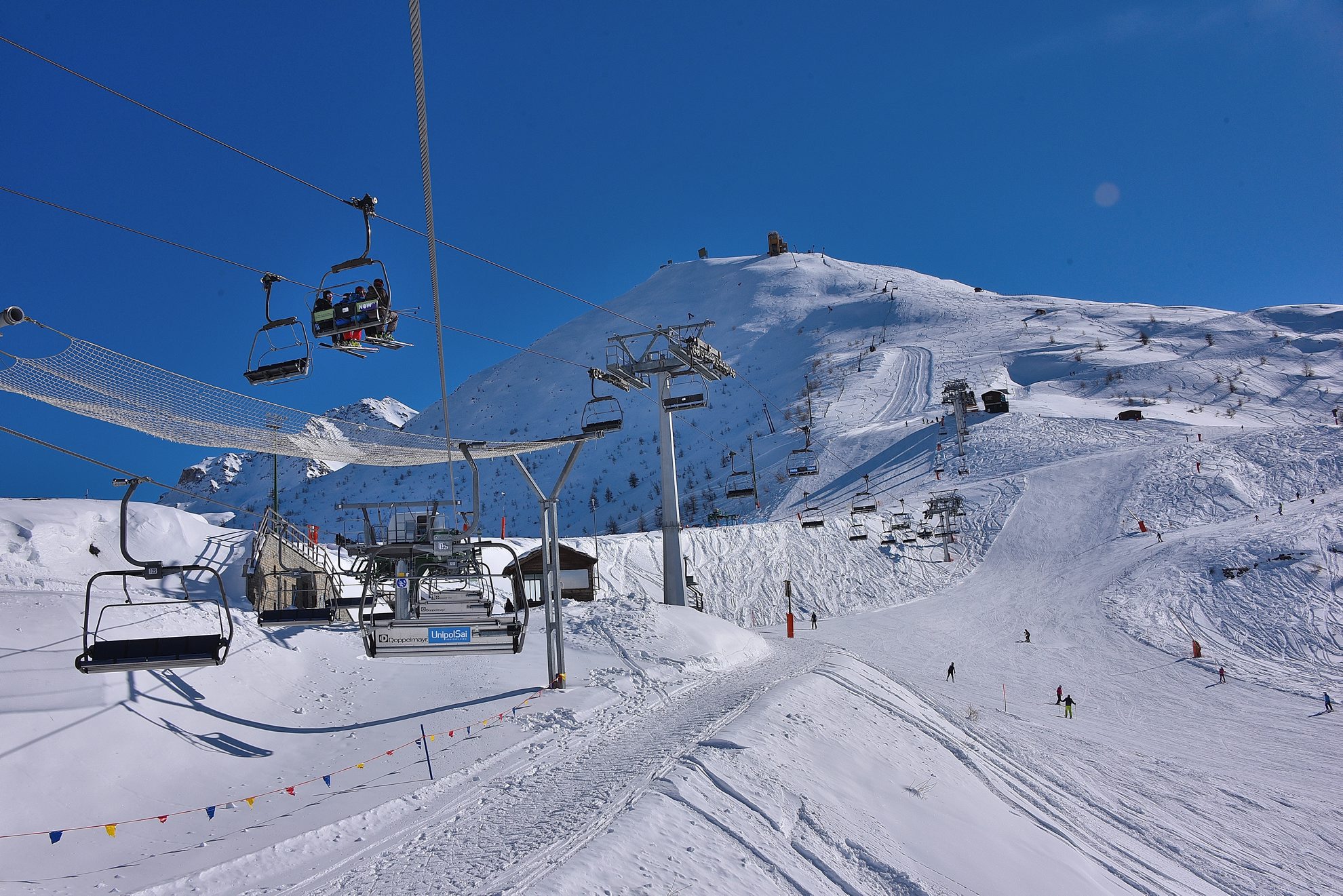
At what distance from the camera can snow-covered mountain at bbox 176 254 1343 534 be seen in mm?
71875

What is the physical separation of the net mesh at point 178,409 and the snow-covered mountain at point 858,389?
4852cm

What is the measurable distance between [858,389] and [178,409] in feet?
281

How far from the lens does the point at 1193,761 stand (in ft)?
68.9

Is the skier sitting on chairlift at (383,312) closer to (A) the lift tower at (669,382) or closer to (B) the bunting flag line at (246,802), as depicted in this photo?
(B) the bunting flag line at (246,802)

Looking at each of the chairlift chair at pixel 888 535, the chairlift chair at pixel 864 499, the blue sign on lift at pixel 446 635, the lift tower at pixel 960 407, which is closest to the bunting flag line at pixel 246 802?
the blue sign on lift at pixel 446 635

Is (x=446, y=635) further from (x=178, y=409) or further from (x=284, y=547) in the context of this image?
(x=284, y=547)

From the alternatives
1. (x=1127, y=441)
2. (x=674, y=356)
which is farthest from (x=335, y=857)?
(x=1127, y=441)

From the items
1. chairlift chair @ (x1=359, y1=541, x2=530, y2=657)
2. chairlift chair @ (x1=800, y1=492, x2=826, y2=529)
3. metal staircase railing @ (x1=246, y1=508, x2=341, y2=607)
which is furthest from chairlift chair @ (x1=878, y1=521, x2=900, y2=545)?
chairlift chair @ (x1=359, y1=541, x2=530, y2=657)

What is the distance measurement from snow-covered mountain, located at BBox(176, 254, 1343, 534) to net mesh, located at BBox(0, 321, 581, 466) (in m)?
48.5

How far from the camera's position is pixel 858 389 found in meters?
92.9

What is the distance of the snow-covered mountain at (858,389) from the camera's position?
71.9 meters

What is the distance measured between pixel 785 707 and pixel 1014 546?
127ft

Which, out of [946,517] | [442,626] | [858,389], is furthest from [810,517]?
[442,626]

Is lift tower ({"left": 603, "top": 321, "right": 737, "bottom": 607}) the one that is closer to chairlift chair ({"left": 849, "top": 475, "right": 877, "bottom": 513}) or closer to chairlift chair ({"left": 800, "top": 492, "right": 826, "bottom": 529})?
chairlift chair ({"left": 800, "top": 492, "right": 826, "bottom": 529})
